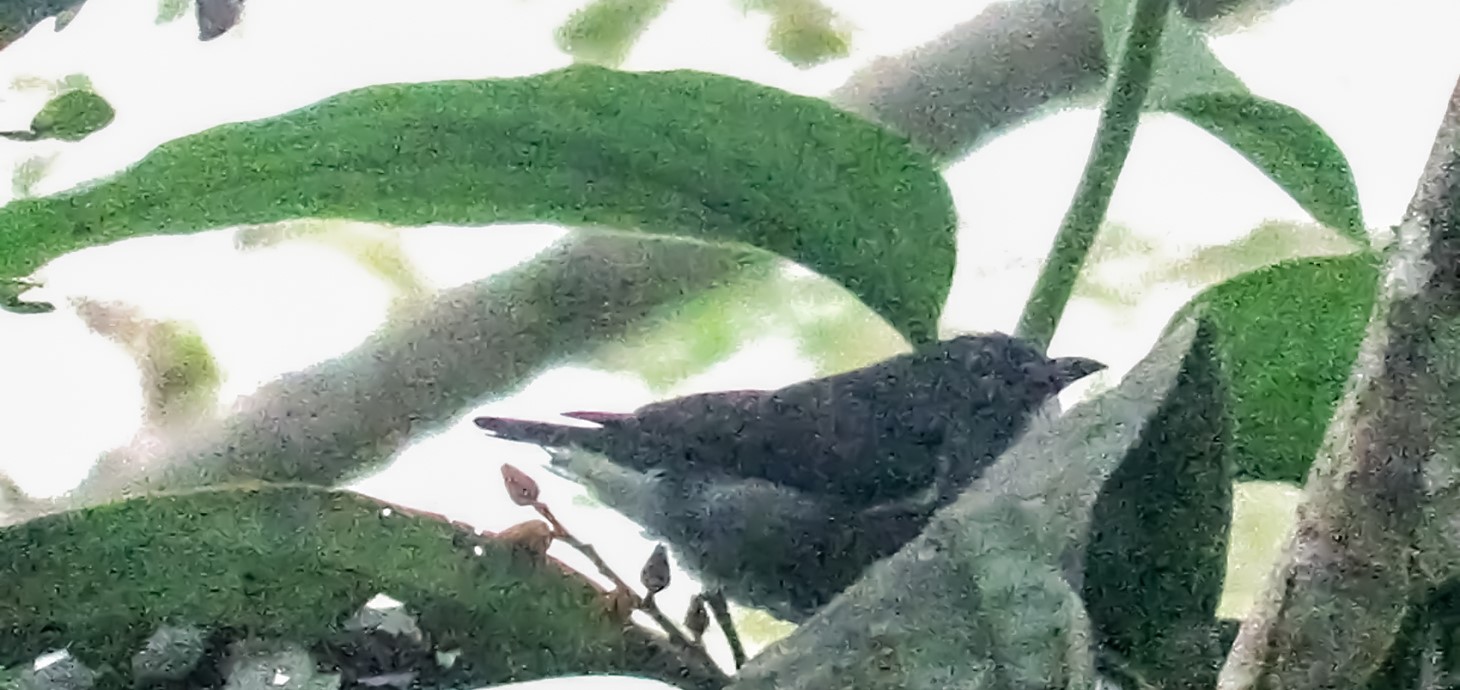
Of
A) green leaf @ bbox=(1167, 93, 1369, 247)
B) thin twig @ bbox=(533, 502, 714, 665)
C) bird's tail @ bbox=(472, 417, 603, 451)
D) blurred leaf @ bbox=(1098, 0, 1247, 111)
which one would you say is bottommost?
thin twig @ bbox=(533, 502, 714, 665)

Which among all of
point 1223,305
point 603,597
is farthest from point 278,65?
point 1223,305

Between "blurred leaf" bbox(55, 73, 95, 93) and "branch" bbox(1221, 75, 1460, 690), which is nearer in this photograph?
"branch" bbox(1221, 75, 1460, 690)

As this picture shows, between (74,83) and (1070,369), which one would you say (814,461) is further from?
(74,83)

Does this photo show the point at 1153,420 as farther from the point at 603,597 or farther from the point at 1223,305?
the point at 603,597

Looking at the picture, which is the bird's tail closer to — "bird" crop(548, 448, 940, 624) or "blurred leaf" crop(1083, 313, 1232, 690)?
"bird" crop(548, 448, 940, 624)

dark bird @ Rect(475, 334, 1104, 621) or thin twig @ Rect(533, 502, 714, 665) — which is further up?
dark bird @ Rect(475, 334, 1104, 621)

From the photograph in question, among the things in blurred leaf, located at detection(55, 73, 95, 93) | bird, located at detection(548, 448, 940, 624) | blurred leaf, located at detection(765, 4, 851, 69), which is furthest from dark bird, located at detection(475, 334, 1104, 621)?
blurred leaf, located at detection(55, 73, 95, 93)
